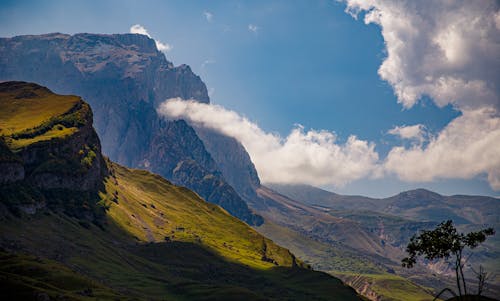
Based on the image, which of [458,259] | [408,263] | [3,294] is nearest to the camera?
[458,259]

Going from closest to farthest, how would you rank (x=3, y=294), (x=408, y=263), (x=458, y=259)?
(x=458, y=259)
(x=408, y=263)
(x=3, y=294)

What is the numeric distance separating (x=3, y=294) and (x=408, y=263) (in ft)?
499

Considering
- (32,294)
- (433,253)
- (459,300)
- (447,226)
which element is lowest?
(32,294)

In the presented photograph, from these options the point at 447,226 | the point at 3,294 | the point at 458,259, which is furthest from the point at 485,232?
the point at 3,294

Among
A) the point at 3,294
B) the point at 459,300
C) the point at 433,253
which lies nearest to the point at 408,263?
the point at 433,253

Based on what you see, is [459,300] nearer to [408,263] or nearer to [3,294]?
[408,263]

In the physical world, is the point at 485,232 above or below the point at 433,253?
above

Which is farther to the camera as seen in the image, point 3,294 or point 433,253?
point 3,294

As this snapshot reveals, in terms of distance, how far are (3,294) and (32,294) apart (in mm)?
12296

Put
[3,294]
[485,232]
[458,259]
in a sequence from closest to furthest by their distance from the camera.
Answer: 1. [458,259]
2. [485,232]
3. [3,294]

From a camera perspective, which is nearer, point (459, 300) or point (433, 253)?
point (459, 300)

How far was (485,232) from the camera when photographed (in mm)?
93250

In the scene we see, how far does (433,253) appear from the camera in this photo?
94938mm

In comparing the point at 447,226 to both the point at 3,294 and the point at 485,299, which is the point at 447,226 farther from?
the point at 3,294
